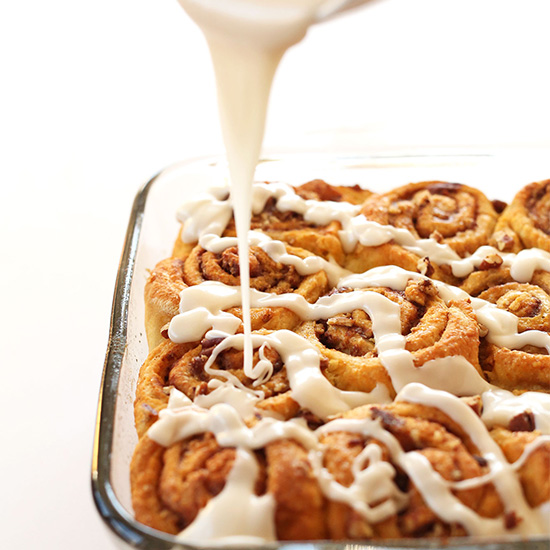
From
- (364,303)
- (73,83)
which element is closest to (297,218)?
(364,303)

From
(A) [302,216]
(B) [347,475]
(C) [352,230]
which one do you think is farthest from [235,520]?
(A) [302,216]

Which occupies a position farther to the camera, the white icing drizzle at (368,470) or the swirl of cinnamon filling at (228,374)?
the swirl of cinnamon filling at (228,374)

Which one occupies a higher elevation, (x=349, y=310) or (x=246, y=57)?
(x=246, y=57)

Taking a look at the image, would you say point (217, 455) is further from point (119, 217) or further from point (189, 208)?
point (119, 217)

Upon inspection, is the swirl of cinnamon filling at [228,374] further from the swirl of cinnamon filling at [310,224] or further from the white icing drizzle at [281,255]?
the swirl of cinnamon filling at [310,224]

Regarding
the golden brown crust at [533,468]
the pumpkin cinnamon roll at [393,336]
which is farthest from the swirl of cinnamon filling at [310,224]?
the golden brown crust at [533,468]

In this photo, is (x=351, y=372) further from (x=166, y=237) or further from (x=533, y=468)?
(x=166, y=237)
